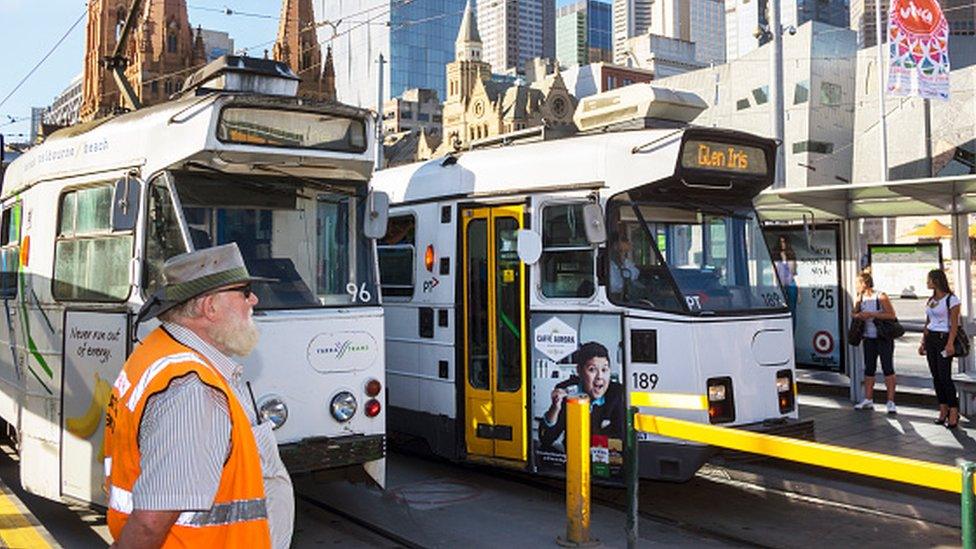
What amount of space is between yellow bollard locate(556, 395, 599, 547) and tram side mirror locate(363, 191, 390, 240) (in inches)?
77.9

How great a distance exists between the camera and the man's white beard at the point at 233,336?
2.81 metres

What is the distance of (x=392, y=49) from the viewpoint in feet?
436

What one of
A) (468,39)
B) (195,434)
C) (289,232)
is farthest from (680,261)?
(468,39)

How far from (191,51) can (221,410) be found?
8170 cm

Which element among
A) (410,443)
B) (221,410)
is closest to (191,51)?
(410,443)

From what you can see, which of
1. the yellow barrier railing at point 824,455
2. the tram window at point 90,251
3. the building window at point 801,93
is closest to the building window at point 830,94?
the building window at point 801,93

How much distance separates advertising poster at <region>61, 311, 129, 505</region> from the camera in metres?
6.20

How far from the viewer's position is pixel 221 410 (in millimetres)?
2541

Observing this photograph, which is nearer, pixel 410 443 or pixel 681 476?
pixel 681 476

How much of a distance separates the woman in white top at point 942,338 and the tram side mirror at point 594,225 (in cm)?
524

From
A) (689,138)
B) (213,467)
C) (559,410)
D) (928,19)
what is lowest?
(559,410)

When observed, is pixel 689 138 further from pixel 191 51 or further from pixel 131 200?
pixel 191 51

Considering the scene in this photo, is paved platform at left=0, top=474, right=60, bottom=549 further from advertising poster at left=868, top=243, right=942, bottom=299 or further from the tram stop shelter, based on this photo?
advertising poster at left=868, top=243, right=942, bottom=299

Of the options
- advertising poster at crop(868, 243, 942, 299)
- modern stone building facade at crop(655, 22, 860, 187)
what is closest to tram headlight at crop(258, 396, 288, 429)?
advertising poster at crop(868, 243, 942, 299)
